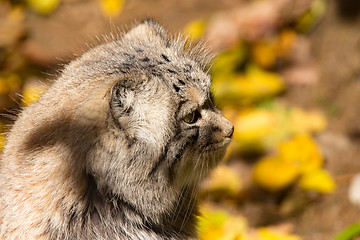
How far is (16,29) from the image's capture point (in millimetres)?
4980

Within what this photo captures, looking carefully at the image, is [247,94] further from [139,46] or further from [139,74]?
[139,74]

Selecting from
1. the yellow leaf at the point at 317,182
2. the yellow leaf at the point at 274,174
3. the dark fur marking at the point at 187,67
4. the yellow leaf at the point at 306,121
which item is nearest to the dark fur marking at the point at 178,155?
the dark fur marking at the point at 187,67

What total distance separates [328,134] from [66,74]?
2772 millimetres

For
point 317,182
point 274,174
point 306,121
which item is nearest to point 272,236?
point 274,174

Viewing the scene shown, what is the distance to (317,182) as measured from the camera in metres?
3.81

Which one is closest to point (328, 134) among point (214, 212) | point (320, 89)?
point (320, 89)

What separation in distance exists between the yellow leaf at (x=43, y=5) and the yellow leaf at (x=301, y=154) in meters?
3.15

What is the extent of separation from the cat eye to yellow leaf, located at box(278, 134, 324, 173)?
1728mm

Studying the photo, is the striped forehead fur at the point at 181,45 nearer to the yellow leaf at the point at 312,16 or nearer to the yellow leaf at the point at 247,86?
the yellow leaf at the point at 247,86

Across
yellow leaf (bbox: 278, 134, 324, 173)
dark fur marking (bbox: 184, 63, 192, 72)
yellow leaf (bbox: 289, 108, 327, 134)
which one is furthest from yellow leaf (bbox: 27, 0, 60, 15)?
dark fur marking (bbox: 184, 63, 192, 72)

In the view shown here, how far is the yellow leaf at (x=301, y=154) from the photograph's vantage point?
152 inches

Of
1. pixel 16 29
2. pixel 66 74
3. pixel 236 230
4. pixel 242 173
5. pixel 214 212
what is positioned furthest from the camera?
pixel 16 29

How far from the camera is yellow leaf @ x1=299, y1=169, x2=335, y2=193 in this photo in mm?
3807

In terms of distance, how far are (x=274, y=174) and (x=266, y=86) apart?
1.03 m
